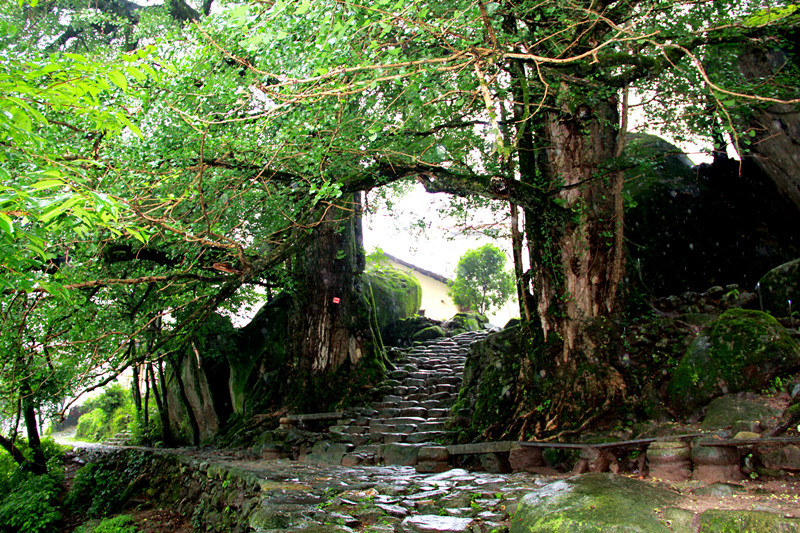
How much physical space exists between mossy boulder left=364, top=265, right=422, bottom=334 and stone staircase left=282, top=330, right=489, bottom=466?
3594 millimetres

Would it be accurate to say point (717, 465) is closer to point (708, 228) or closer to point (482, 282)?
point (708, 228)

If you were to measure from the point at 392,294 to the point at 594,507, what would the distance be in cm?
1363

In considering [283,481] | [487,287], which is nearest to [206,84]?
[283,481]

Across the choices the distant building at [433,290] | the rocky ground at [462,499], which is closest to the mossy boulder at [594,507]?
the rocky ground at [462,499]

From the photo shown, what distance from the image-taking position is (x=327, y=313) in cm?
1057

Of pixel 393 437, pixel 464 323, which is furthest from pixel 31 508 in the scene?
pixel 464 323

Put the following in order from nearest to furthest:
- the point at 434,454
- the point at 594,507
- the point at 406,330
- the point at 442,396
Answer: the point at 594,507, the point at 434,454, the point at 442,396, the point at 406,330

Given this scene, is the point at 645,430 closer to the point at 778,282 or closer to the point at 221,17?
the point at 778,282

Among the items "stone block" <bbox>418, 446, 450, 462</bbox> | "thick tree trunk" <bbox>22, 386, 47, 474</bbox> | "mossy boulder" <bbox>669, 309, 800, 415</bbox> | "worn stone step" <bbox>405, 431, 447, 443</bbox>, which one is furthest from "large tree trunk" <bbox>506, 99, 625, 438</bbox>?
"thick tree trunk" <bbox>22, 386, 47, 474</bbox>

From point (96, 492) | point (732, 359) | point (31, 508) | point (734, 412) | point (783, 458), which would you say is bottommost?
point (96, 492)

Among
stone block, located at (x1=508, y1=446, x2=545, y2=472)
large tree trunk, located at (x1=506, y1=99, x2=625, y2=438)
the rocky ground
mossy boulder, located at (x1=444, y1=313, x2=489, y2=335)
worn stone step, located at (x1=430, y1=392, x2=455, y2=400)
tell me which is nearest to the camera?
the rocky ground

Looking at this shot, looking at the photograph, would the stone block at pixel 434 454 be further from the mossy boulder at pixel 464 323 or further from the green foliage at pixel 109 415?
the green foliage at pixel 109 415

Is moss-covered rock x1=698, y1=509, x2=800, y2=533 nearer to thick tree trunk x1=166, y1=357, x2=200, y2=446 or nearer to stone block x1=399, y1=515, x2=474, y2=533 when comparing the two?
stone block x1=399, y1=515, x2=474, y2=533

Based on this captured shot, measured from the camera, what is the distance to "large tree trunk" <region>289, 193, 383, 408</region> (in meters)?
10.3
